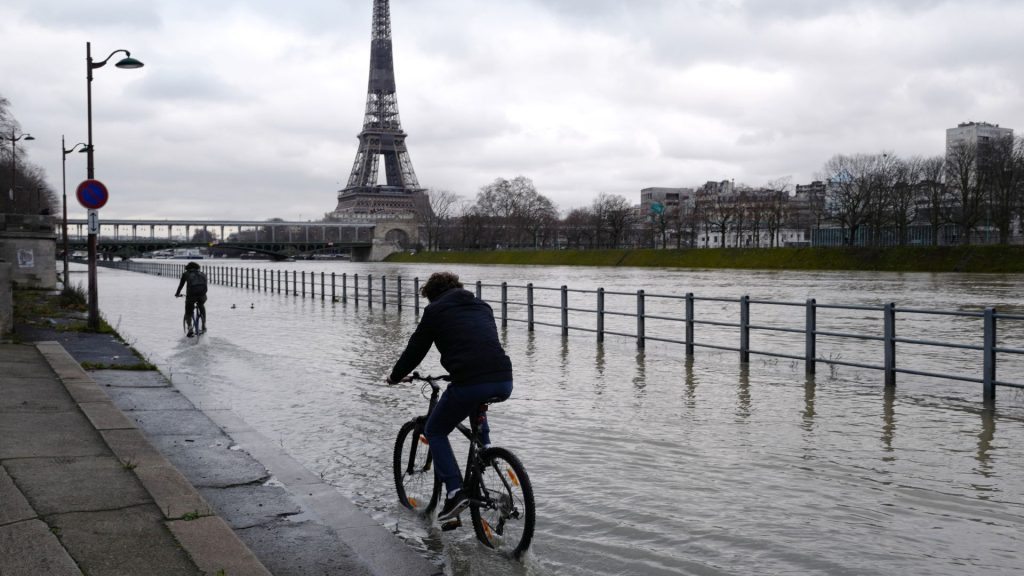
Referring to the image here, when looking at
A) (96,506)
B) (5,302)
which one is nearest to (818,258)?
(5,302)

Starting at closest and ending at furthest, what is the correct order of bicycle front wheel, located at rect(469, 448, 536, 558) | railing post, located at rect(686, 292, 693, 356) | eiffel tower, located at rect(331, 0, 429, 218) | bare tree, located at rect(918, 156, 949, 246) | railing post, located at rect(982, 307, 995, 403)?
bicycle front wheel, located at rect(469, 448, 536, 558)
railing post, located at rect(982, 307, 995, 403)
railing post, located at rect(686, 292, 693, 356)
bare tree, located at rect(918, 156, 949, 246)
eiffel tower, located at rect(331, 0, 429, 218)

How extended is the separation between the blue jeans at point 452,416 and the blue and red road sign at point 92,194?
13526 millimetres

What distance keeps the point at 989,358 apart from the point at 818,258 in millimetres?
65737

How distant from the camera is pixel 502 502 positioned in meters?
5.17

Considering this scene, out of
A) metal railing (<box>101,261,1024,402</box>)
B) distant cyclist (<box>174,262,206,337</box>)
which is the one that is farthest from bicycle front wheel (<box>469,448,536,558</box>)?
distant cyclist (<box>174,262,206,337</box>)

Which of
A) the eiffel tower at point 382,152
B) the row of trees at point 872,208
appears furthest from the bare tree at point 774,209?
the eiffel tower at point 382,152

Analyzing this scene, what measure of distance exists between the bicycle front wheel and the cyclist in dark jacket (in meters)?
0.15

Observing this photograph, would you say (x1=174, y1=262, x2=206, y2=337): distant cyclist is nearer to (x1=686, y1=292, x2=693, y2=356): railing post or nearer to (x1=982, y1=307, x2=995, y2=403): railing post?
(x1=686, y1=292, x2=693, y2=356): railing post

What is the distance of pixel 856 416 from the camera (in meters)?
9.84

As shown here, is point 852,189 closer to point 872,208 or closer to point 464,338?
point 872,208

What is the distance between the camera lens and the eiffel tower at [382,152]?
502ft

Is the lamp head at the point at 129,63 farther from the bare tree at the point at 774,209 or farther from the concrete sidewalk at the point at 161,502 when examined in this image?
the bare tree at the point at 774,209

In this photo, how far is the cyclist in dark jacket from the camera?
5203mm

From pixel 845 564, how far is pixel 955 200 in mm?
78651
